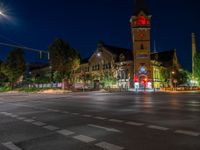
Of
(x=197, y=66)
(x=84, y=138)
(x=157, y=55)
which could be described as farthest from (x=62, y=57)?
(x=84, y=138)

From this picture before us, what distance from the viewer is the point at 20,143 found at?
6.51 m

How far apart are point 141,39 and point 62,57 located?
27.2 m

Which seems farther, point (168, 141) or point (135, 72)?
point (135, 72)

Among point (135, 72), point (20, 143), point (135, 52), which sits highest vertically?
point (135, 52)

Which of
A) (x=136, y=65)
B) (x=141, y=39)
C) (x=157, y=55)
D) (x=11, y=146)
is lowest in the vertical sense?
(x=11, y=146)

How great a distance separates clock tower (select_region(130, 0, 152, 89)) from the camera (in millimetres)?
69375

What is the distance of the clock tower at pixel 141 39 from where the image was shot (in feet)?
228

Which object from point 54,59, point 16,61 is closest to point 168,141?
point 54,59

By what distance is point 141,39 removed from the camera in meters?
71.3

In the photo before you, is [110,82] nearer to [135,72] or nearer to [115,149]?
[135,72]

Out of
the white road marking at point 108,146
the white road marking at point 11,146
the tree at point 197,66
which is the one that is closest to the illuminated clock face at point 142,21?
the tree at point 197,66

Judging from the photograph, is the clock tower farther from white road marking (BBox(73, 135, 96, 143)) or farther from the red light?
white road marking (BBox(73, 135, 96, 143))

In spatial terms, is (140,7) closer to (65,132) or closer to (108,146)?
(65,132)

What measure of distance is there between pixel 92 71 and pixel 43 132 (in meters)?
76.5
